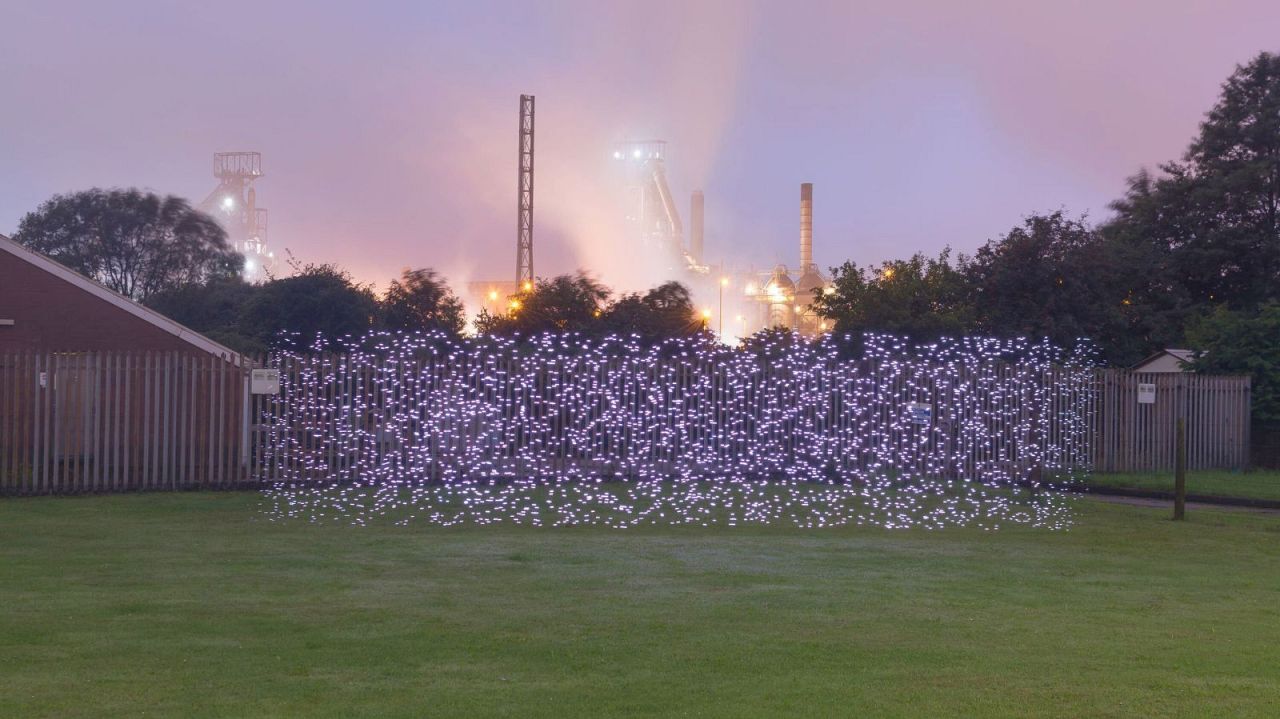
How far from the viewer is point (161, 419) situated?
19.6 meters

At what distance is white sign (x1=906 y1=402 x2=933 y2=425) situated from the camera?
2192 centimetres

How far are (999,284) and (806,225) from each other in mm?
53498

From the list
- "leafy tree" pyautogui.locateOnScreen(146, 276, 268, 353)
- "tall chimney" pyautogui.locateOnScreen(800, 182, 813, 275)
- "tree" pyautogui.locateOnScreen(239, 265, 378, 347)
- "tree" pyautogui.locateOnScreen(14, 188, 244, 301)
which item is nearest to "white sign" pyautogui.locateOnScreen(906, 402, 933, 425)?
"tree" pyautogui.locateOnScreen(239, 265, 378, 347)

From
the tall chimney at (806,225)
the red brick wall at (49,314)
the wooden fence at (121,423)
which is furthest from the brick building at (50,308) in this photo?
the tall chimney at (806,225)

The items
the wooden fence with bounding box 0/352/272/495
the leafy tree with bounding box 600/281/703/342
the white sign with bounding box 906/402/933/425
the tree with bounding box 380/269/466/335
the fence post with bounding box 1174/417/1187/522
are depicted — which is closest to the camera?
the fence post with bounding box 1174/417/1187/522

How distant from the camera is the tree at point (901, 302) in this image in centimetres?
A: 3067

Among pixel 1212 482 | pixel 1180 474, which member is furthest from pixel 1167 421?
pixel 1180 474

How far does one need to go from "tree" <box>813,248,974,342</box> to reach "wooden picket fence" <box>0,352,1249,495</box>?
14.6 meters

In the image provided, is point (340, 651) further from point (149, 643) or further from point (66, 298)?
point (66, 298)

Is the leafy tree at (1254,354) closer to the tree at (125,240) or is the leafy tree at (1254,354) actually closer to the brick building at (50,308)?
the brick building at (50,308)

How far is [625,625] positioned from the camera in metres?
8.25

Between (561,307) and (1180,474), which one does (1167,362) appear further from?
(1180,474)

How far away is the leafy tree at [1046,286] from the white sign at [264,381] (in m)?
19.3

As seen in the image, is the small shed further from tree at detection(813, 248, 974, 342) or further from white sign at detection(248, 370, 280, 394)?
white sign at detection(248, 370, 280, 394)
